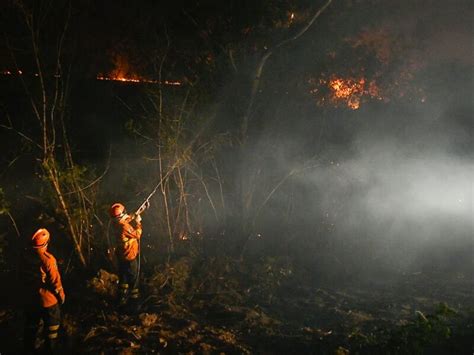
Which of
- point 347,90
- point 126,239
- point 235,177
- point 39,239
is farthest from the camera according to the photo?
point 347,90

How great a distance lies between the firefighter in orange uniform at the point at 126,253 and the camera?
666cm

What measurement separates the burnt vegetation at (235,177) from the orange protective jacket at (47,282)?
102 centimetres

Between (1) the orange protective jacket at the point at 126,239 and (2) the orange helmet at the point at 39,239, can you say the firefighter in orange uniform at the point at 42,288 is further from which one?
(1) the orange protective jacket at the point at 126,239

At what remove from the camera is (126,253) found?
22.0 feet

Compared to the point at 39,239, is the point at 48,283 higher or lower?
lower

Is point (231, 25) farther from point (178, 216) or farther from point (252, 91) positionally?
point (178, 216)

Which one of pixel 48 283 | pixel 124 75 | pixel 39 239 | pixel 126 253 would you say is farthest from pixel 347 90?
pixel 48 283

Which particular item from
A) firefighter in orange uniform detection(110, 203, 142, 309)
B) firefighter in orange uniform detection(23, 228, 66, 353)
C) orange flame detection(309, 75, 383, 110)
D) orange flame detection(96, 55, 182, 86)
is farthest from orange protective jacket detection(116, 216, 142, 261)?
orange flame detection(309, 75, 383, 110)

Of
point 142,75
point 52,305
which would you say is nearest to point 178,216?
point 142,75

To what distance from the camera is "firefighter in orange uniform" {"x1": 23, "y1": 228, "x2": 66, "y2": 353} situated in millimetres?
5227

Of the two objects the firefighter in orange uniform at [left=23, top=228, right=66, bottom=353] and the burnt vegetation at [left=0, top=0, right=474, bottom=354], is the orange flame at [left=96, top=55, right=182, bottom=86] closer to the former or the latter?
the burnt vegetation at [left=0, top=0, right=474, bottom=354]

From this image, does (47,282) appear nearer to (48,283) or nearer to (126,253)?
(48,283)

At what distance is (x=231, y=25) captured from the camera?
29.8 ft

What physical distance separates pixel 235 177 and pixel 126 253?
4.21 metres
